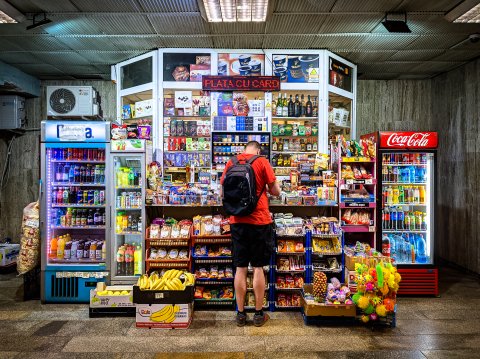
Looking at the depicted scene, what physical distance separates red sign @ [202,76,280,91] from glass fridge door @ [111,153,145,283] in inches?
95.7

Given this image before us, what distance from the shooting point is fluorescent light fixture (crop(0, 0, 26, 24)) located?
4945 mm

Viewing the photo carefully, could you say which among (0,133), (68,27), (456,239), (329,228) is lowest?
(456,239)

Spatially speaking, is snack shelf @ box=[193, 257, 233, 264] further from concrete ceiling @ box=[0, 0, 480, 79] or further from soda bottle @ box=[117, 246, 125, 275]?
concrete ceiling @ box=[0, 0, 480, 79]

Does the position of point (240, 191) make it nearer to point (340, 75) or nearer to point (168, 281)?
point (168, 281)

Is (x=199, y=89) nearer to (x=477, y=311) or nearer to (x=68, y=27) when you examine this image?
(x=68, y=27)

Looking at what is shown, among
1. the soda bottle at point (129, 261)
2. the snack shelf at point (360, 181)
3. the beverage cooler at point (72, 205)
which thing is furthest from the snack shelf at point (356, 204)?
the beverage cooler at point (72, 205)

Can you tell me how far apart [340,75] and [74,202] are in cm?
538

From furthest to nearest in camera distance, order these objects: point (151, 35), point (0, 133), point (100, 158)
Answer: point (0, 133) → point (151, 35) → point (100, 158)

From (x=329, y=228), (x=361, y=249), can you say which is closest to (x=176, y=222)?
(x=329, y=228)

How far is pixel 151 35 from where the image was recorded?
21.3ft

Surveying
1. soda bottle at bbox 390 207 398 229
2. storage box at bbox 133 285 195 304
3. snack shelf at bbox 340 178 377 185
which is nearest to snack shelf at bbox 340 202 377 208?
snack shelf at bbox 340 178 377 185

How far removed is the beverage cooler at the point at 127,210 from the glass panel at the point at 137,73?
2590 millimetres

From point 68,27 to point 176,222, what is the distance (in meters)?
3.42

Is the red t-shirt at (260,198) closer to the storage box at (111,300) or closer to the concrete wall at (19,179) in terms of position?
the storage box at (111,300)
